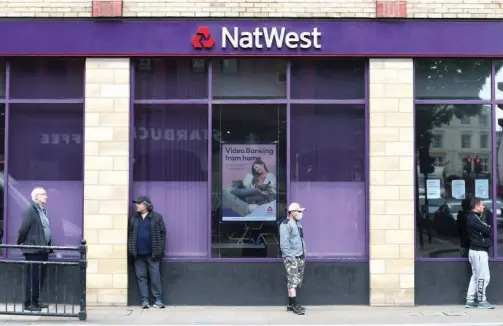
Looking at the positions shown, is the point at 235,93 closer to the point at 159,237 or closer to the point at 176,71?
the point at 176,71

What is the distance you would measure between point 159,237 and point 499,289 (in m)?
5.78

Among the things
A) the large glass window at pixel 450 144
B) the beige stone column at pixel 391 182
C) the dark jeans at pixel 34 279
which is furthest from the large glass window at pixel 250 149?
the dark jeans at pixel 34 279

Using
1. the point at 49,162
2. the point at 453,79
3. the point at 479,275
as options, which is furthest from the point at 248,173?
the point at 479,275

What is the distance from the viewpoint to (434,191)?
35.0 feet

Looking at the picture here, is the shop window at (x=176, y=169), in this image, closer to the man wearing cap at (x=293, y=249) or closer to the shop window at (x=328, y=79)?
the man wearing cap at (x=293, y=249)

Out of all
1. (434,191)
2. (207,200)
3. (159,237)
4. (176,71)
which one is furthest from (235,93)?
(434,191)

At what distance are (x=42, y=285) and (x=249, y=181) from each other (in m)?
3.76

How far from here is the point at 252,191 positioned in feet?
35.2

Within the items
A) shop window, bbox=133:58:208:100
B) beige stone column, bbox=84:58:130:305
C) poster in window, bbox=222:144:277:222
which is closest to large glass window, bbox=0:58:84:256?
beige stone column, bbox=84:58:130:305

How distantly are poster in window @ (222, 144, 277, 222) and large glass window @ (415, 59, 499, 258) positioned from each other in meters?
2.54

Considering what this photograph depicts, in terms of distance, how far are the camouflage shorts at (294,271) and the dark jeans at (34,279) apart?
3.75 m

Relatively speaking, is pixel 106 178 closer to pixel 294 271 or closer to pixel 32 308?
pixel 32 308

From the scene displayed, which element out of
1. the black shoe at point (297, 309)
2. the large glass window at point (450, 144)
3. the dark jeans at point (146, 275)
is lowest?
the black shoe at point (297, 309)

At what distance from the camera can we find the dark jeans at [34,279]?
927cm
